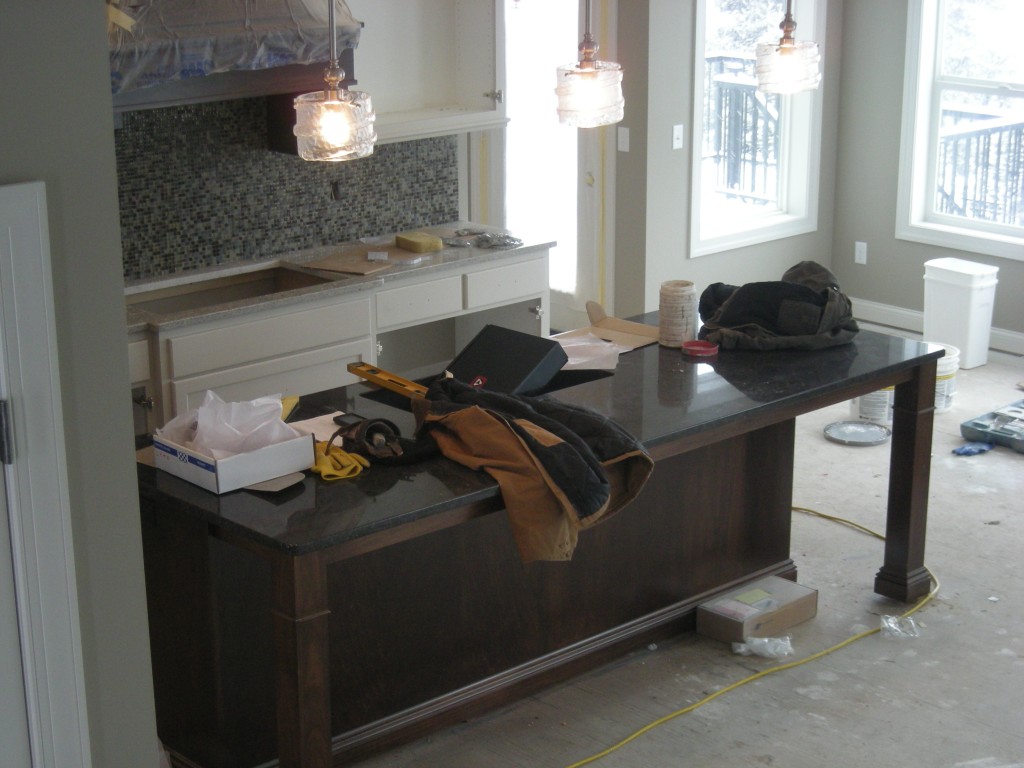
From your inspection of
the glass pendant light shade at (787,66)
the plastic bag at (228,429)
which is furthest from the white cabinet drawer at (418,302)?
the plastic bag at (228,429)

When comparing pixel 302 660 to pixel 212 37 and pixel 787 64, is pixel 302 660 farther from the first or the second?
pixel 787 64

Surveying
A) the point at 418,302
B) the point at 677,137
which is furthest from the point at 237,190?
the point at 677,137

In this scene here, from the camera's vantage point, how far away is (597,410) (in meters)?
3.55

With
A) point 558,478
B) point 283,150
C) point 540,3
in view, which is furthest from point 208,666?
point 540,3

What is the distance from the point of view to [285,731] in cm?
288

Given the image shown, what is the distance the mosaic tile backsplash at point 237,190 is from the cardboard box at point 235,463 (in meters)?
2.08

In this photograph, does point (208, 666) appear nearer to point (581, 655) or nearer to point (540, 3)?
point (581, 655)

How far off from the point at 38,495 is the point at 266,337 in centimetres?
259

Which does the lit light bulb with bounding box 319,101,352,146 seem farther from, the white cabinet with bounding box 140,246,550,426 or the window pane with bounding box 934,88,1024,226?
the window pane with bounding box 934,88,1024,226

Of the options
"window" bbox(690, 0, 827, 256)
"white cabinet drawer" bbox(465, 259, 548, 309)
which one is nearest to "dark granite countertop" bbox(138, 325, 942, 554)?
"white cabinet drawer" bbox(465, 259, 548, 309)

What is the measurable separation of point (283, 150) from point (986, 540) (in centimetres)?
303

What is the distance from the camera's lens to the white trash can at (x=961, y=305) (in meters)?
6.54

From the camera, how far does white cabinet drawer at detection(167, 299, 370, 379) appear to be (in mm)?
4664

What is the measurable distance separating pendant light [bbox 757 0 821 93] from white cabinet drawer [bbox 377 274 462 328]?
5.38ft
